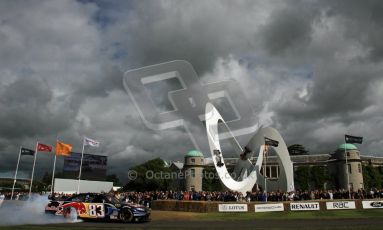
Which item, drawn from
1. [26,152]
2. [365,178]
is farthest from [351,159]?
[26,152]

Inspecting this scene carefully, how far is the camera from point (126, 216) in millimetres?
21859

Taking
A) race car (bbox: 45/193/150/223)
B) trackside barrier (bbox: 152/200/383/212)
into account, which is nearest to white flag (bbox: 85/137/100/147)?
trackside barrier (bbox: 152/200/383/212)

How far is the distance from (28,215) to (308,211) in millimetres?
24368

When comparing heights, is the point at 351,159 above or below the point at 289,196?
above

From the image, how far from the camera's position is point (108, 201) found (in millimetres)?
22609

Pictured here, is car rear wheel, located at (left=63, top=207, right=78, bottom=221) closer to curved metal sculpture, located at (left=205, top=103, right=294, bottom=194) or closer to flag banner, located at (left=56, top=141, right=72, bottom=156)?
curved metal sculpture, located at (left=205, top=103, right=294, bottom=194)

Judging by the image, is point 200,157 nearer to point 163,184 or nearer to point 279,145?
point 163,184

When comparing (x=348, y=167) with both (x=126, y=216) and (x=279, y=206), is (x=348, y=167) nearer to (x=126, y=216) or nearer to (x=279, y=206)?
(x=279, y=206)

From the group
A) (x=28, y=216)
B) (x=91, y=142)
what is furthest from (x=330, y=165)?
(x=28, y=216)

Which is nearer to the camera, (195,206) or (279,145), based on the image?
(195,206)

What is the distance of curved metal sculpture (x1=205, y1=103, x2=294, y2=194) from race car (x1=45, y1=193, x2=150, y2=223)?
30.0 metres

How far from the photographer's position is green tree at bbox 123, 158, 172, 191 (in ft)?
395

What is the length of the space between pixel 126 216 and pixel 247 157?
136ft

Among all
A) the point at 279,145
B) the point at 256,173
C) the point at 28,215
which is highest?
the point at 279,145
